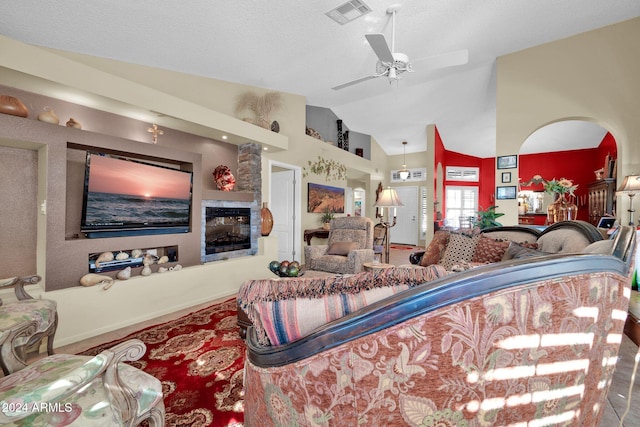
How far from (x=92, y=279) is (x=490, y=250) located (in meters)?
3.72

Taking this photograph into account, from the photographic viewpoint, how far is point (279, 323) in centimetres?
80

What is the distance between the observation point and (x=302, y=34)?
3.11 m

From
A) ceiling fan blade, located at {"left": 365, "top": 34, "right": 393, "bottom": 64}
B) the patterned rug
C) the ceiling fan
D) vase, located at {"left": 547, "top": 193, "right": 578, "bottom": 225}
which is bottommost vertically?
the patterned rug

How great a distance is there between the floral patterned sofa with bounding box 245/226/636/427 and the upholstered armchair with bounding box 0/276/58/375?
1.55 meters

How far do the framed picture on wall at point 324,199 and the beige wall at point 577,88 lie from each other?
3.29m

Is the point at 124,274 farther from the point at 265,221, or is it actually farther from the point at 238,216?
the point at 265,221

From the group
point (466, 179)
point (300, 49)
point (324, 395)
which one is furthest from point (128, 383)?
point (466, 179)

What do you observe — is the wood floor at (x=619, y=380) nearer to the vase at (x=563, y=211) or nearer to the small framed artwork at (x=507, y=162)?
the small framed artwork at (x=507, y=162)

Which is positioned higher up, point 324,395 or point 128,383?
point 324,395

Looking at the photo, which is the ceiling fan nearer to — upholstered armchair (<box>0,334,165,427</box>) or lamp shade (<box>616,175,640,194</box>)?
lamp shade (<box>616,175,640,194</box>)

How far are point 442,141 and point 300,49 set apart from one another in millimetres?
6261

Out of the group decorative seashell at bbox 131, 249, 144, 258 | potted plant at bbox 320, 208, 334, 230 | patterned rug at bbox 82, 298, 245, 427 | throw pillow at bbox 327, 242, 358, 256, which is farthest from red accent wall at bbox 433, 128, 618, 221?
decorative seashell at bbox 131, 249, 144, 258

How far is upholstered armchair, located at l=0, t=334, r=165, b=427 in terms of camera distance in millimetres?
786

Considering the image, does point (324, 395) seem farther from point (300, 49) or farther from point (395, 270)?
point (300, 49)
